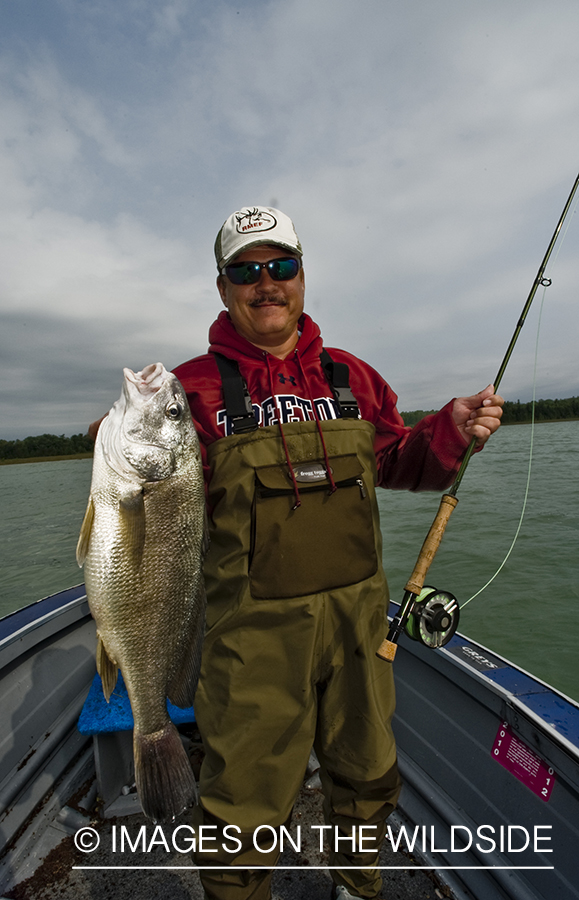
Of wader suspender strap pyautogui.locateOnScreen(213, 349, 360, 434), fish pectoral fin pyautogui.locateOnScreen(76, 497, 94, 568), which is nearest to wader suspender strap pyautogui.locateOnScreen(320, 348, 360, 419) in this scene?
wader suspender strap pyautogui.locateOnScreen(213, 349, 360, 434)

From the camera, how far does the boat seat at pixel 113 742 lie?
8.18ft

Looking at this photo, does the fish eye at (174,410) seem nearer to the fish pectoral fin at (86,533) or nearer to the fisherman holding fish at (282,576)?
the fisherman holding fish at (282,576)

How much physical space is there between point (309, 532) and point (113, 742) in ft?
6.13

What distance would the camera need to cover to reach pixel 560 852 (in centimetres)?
184

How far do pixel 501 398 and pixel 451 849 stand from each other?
2.11m

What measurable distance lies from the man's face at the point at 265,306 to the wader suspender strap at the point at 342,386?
0.22 m

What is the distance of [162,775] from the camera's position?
1782 millimetres

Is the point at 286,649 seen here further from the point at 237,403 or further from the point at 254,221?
the point at 254,221

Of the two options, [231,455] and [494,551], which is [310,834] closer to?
[231,455]

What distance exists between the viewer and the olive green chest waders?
171cm

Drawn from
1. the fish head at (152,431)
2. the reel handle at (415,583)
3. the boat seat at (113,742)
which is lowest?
the boat seat at (113,742)

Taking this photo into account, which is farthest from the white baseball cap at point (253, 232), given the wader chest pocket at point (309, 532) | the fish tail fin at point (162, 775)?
the fish tail fin at point (162, 775)

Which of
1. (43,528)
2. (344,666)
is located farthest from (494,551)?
(43,528)

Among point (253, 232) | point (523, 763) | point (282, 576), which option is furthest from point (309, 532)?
point (523, 763)
